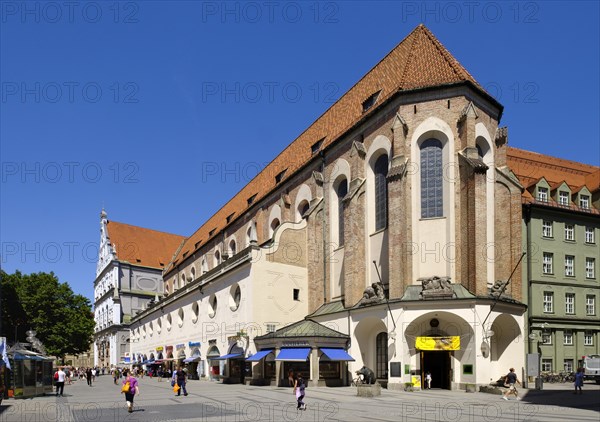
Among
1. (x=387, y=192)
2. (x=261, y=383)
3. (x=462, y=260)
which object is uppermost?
(x=387, y=192)

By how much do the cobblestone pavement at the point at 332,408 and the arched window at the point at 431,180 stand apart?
418 inches

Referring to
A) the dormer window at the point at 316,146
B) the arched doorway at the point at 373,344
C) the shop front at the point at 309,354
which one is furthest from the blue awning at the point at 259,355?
the dormer window at the point at 316,146

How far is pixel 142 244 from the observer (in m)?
115

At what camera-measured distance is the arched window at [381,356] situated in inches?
1517

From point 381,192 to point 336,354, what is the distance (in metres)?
10.7

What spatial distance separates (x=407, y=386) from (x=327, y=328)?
813 cm

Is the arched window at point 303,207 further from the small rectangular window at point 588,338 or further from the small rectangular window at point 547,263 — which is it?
the small rectangular window at point 588,338

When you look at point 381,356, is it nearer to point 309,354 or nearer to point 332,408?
point 309,354

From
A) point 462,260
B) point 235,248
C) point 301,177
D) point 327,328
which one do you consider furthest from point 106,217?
point 462,260

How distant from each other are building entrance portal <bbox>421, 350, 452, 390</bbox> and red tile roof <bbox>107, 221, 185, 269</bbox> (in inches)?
3192

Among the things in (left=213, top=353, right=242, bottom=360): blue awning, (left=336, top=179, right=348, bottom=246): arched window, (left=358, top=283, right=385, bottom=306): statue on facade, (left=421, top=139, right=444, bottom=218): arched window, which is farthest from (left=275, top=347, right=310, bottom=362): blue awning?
(left=421, top=139, right=444, bottom=218): arched window

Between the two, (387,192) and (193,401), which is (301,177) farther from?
(193,401)

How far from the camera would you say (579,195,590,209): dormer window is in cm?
5231

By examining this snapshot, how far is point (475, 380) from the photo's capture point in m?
33.9
